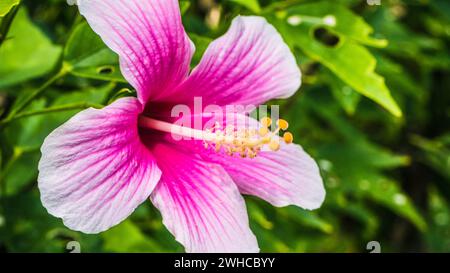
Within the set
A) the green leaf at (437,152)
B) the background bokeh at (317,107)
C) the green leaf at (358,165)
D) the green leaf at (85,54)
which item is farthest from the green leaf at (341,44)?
the green leaf at (437,152)

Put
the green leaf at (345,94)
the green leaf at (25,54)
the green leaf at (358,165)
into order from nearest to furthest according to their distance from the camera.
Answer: the green leaf at (25,54)
the green leaf at (345,94)
the green leaf at (358,165)

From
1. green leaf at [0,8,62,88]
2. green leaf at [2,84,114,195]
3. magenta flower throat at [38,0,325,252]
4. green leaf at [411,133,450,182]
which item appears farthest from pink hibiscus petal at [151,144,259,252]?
green leaf at [411,133,450,182]

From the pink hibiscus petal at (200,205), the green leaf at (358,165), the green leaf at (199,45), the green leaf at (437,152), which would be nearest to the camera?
the pink hibiscus petal at (200,205)

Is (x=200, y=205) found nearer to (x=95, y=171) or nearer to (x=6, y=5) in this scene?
(x=95, y=171)

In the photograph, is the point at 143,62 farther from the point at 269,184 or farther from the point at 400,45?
the point at 400,45

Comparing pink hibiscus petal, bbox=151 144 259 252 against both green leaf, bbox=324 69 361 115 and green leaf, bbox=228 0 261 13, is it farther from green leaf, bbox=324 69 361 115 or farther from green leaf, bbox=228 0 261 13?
green leaf, bbox=324 69 361 115

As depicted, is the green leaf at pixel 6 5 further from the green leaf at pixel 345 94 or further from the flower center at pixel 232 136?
the green leaf at pixel 345 94
